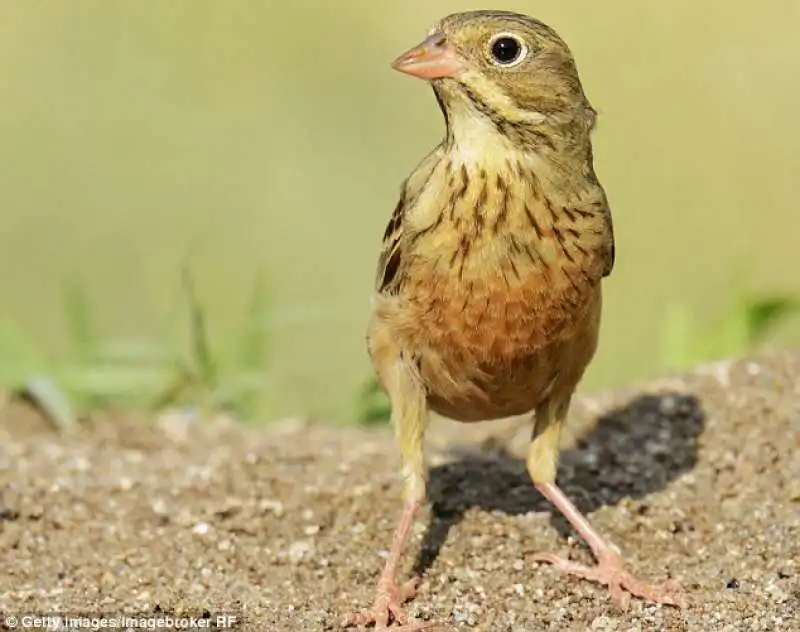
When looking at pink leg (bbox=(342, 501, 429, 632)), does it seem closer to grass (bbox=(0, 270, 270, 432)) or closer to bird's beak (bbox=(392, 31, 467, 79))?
bird's beak (bbox=(392, 31, 467, 79))

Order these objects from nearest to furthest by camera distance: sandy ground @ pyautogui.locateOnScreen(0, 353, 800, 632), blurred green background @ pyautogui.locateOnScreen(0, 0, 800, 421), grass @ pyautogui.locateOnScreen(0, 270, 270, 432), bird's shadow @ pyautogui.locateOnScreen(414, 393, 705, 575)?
sandy ground @ pyautogui.locateOnScreen(0, 353, 800, 632) → bird's shadow @ pyautogui.locateOnScreen(414, 393, 705, 575) → grass @ pyautogui.locateOnScreen(0, 270, 270, 432) → blurred green background @ pyautogui.locateOnScreen(0, 0, 800, 421)

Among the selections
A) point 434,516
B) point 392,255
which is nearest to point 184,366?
point 434,516

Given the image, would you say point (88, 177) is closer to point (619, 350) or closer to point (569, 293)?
point (619, 350)

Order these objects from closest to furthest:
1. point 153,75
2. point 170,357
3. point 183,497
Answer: point 183,497 → point 170,357 → point 153,75

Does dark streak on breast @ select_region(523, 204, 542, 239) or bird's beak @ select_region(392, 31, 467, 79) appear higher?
bird's beak @ select_region(392, 31, 467, 79)

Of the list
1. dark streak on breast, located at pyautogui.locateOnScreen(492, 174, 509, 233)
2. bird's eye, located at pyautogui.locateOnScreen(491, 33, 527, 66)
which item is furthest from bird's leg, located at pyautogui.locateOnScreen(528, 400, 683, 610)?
bird's eye, located at pyautogui.locateOnScreen(491, 33, 527, 66)

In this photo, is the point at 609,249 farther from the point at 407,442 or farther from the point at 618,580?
the point at 618,580

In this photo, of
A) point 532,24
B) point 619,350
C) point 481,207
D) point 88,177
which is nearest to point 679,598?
point 481,207
